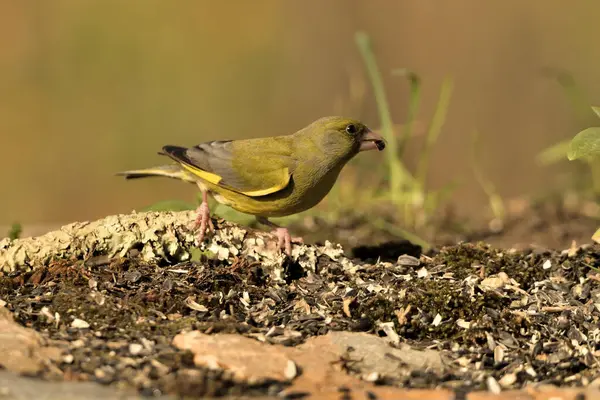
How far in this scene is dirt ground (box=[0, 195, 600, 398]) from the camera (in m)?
3.47

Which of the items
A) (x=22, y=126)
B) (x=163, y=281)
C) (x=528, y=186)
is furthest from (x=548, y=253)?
(x=22, y=126)

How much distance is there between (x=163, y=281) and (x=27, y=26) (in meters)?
9.20

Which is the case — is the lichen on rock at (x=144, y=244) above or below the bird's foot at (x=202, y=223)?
below

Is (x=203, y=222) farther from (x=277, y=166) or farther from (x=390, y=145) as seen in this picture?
(x=390, y=145)

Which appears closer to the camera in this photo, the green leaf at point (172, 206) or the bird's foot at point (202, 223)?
the bird's foot at point (202, 223)

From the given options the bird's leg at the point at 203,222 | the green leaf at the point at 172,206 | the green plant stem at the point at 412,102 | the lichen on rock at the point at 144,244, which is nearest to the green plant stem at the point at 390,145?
the green plant stem at the point at 412,102

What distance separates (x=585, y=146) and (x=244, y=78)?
898 cm

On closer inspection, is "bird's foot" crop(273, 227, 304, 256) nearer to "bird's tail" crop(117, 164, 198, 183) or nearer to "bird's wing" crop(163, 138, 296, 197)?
"bird's wing" crop(163, 138, 296, 197)

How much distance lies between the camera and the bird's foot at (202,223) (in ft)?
15.5

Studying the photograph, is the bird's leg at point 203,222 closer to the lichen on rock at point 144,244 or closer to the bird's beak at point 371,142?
the lichen on rock at point 144,244

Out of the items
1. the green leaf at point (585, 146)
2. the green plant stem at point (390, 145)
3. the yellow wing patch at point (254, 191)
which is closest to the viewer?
the green leaf at point (585, 146)

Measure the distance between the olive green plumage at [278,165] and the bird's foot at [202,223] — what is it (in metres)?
0.50

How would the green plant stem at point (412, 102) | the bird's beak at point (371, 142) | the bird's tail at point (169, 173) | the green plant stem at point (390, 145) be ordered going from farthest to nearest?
1. the green plant stem at point (390, 145)
2. the green plant stem at point (412, 102)
3. the bird's tail at point (169, 173)
4. the bird's beak at point (371, 142)

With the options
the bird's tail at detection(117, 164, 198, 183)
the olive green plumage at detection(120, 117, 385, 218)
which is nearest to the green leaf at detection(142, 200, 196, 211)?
the olive green plumage at detection(120, 117, 385, 218)
